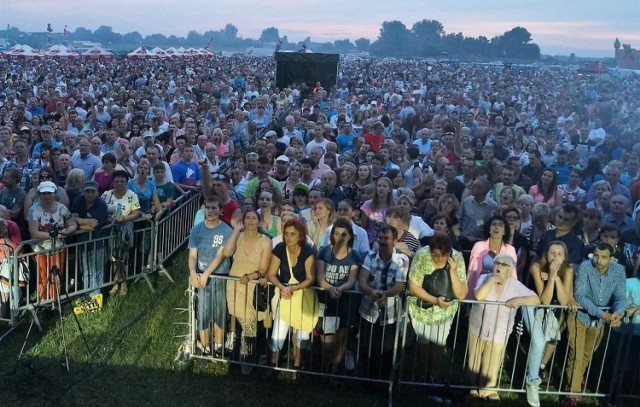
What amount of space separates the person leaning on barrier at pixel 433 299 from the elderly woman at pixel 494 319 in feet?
0.75

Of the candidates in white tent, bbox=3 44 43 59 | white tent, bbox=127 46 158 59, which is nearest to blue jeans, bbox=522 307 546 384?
white tent, bbox=3 44 43 59

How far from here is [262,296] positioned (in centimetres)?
588

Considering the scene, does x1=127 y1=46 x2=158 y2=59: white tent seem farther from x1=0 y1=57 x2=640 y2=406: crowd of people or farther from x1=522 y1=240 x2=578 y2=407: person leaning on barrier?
x1=522 y1=240 x2=578 y2=407: person leaning on barrier

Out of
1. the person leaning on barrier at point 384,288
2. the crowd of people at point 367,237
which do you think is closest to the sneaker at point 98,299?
the crowd of people at point 367,237

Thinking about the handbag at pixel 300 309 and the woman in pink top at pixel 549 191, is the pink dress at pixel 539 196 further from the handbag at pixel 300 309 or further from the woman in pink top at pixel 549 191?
the handbag at pixel 300 309

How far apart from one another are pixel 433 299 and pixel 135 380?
2.83m

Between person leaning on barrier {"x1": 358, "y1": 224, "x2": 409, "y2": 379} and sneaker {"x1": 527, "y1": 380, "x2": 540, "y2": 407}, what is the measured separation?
1267 millimetres

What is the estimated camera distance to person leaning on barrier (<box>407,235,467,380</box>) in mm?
5184

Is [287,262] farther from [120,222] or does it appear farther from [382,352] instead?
[120,222]

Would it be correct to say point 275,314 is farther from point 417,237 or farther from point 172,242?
point 172,242

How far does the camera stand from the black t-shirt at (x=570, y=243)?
6.02 m

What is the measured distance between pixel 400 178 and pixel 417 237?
1982 millimetres

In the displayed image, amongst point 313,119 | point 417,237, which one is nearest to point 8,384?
point 417,237

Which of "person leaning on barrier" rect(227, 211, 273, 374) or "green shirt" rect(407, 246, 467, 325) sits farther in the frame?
"person leaning on barrier" rect(227, 211, 273, 374)
